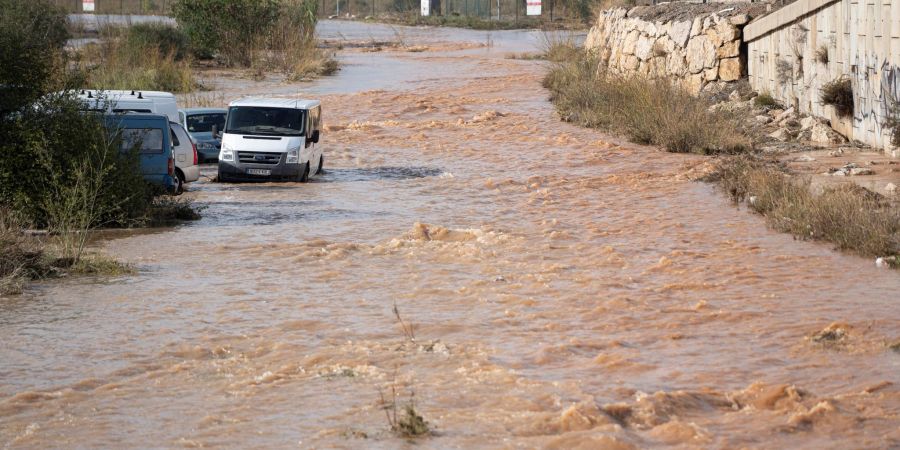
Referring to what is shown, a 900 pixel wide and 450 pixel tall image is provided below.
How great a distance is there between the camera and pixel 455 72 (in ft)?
163

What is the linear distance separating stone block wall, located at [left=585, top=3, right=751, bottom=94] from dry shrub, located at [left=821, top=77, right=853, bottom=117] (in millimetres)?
6862

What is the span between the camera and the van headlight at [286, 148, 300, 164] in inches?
918

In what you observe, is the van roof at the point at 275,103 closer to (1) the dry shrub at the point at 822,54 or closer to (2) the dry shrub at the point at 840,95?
(2) the dry shrub at the point at 840,95

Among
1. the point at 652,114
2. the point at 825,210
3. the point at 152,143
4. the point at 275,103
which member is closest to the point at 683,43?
the point at 652,114

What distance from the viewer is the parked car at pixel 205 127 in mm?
25828

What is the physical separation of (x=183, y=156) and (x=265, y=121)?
2305 mm

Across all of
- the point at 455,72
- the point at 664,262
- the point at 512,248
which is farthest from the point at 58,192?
the point at 455,72

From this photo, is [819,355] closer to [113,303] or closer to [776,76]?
[113,303]

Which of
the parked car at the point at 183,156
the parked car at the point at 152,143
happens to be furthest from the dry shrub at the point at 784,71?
the parked car at the point at 152,143

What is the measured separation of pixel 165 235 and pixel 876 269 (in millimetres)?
9919

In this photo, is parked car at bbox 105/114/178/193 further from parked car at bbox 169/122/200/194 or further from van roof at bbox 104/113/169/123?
parked car at bbox 169/122/200/194

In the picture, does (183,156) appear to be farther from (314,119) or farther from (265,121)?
(314,119)

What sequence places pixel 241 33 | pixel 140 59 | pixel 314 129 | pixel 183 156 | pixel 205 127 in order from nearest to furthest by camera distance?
pixel 183 156, pixel 314 129, pixel 205 127, pixel 140 59, pixel 241 33

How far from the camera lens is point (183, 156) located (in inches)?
860
